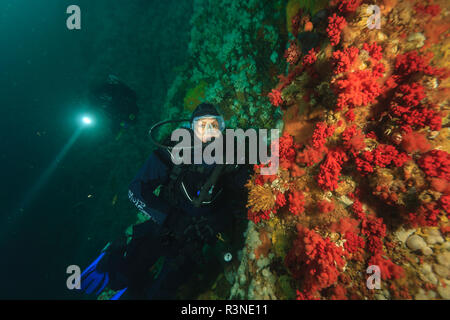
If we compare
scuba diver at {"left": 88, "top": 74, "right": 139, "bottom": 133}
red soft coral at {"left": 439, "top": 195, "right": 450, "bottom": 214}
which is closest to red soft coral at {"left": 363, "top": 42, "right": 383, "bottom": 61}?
red soft coral at {"left": 439, "top": 195, "right": 450, "bottom": 214}

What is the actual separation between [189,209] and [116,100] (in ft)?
25.5

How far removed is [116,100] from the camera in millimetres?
8742

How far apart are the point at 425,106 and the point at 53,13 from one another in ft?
52.2

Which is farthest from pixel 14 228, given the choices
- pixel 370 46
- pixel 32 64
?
pixel 370 46

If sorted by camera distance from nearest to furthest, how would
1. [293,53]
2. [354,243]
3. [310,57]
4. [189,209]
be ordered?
[354,243]
[310,57]
[293,53]
[189,209]

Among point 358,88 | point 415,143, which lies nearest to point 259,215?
point 415,143

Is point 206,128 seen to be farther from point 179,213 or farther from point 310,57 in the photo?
point 310,57

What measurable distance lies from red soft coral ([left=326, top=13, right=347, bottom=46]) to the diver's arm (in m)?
4.17

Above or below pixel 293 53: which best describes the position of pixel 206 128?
below

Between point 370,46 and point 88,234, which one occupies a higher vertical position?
point 370,46

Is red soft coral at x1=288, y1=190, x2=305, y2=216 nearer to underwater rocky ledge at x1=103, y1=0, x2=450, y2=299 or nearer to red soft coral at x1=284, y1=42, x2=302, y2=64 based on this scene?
underwater rocky ledge at x1=103, y1=0, x2=450, y2=299

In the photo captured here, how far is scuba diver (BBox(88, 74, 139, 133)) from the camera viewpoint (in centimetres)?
860

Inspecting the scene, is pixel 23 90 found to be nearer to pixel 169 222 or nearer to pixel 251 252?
pixel 169 222
